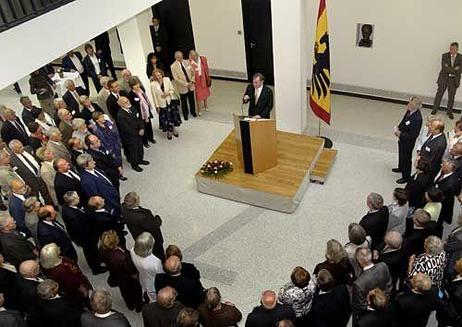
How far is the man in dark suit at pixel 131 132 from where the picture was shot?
811cm

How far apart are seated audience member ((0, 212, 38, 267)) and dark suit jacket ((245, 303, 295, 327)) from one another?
3.15 metres

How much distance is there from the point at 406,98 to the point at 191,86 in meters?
4.31

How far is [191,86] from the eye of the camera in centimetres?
960

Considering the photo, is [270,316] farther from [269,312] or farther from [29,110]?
[29,110]

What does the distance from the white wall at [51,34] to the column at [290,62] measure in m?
2.58

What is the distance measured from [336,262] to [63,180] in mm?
3912

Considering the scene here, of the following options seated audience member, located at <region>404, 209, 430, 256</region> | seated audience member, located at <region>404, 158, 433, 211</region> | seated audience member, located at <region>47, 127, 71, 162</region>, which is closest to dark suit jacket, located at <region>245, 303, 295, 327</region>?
seated audience member, located at <region>404, 209, 430, 256</region>

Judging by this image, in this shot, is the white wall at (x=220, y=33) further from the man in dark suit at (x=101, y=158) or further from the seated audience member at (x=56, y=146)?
the seated audience member at (x=56, y=146)

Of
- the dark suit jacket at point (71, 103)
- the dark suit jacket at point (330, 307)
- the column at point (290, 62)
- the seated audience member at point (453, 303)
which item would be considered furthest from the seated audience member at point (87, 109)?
the seated audience member at point (453, 303)

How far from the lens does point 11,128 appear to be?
8359 millimetres

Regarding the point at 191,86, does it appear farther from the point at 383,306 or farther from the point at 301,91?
the point at 383,306

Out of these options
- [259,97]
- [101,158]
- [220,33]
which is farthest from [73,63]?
[259,97]

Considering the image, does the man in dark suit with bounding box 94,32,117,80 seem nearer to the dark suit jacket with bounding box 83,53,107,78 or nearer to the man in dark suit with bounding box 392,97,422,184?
the dark suit jacket with bounding box 83,53,107,78

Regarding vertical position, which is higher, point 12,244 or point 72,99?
point 72,99
